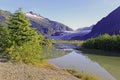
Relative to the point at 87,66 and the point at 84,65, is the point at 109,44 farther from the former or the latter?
the point at 87,66

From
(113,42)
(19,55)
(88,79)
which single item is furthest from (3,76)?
(113,42)

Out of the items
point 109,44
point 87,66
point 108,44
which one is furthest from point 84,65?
point 108,44

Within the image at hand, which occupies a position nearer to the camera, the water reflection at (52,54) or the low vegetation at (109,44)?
the water reflection at (52,54)

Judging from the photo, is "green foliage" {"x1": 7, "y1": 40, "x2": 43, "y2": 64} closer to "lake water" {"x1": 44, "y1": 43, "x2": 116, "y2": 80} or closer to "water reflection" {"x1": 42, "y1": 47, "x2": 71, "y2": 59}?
"lake water" {"x1": 44, "y1": 43, "x2": 116, "y2": 80}

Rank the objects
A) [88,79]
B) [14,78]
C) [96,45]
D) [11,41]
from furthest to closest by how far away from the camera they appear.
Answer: [96,45] → [11,41] → [88,79] → [14,78]

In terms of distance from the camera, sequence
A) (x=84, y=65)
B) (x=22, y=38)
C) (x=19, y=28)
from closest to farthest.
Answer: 1. (x=22, y=38)
2. (x=19, y=28)
3. (x=84, y=65)

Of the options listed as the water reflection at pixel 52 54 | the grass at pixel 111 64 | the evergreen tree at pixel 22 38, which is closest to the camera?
the evergreen tree at pixel 22 38

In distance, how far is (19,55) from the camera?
44.2 m

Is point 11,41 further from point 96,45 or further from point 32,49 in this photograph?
point 96,45

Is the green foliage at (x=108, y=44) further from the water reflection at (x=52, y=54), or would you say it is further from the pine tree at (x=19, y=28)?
the pine tree at (x=19, y=28)

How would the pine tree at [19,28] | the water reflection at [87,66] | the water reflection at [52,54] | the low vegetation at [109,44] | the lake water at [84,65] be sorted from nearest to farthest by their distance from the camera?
the water reflection at [87,66] < the lake water at [84,65] < the pine tree at [19,28] < the water reflection at [52,54] < the low vegetation at [109,44]

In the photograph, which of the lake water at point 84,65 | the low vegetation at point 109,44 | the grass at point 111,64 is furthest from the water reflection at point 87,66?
the low vegetation at point 109,44

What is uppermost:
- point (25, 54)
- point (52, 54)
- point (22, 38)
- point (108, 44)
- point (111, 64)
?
point (22, 38)

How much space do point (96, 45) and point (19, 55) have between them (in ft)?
374
